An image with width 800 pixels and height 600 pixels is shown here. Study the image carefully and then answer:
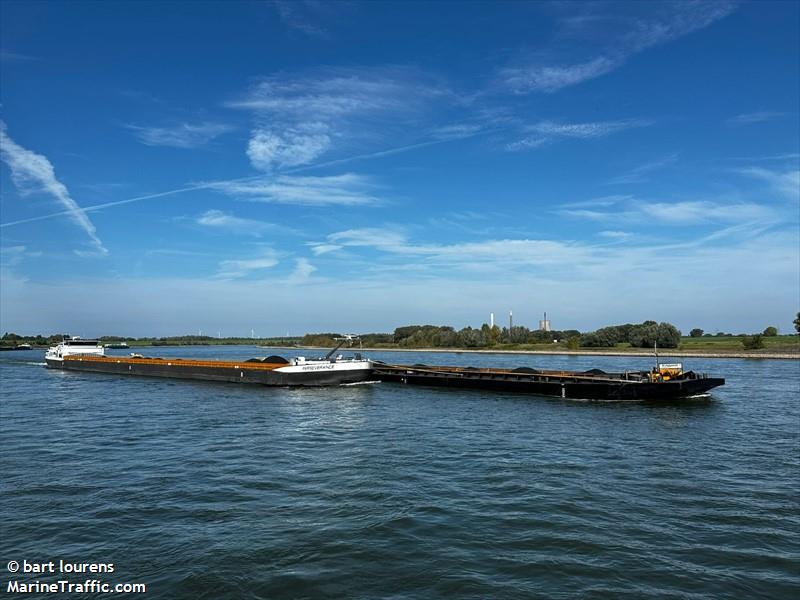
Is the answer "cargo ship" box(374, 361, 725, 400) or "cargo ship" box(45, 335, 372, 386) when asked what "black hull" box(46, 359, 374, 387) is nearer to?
"cargo ship" box(45, 335, 372, 386)

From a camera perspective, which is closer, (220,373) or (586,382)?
(586,382)

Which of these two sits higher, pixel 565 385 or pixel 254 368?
pixel 254 368

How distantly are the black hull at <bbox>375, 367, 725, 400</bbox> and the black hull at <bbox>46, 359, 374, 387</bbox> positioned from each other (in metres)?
6.92

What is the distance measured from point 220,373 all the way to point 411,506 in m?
53.7

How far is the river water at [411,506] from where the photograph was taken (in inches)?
432

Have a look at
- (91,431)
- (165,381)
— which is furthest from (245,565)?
(165,381)

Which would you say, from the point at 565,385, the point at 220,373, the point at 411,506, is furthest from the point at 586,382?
the point at 220,373

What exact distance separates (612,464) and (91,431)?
2712cm

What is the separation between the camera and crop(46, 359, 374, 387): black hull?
2151 inches

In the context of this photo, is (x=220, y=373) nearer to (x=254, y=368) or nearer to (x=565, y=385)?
(x=254, y=368)

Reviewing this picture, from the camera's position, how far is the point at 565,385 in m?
46.7

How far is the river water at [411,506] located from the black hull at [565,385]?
9.65 metres

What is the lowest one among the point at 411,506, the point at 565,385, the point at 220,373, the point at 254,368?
the point at 411,506

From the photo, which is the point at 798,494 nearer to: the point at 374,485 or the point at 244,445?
the point at 374,485
